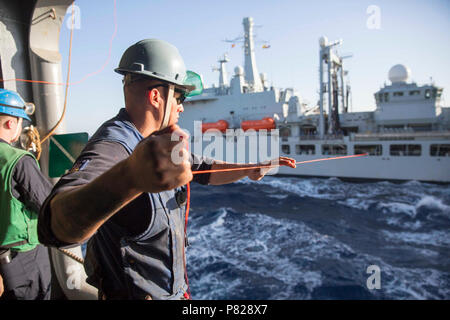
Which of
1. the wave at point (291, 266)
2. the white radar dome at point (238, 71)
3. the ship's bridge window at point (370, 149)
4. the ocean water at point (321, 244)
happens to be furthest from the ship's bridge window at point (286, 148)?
the wave at point (291, 266)

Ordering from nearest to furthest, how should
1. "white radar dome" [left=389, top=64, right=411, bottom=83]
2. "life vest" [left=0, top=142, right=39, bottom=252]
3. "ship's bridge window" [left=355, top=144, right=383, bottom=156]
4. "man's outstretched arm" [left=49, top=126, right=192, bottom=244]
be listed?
"man's outstretched arm" [left=49, top=126, right=192, bottom=244], "life vest" [left=0, top=142, right=39, bottom=252], "ship's bridge window" [left=355, top=144, right=383, bottom=156], "white radar dome" [left=389, top=64, right=411, bottom=83]

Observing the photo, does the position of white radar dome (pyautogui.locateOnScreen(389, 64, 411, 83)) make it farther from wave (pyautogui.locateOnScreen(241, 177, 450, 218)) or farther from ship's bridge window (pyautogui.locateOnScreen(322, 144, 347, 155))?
wave (pyautogui.locateOnScreen(241, 177, 450, 218))

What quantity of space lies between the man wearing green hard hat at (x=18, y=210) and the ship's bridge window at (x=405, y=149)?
59.6ft

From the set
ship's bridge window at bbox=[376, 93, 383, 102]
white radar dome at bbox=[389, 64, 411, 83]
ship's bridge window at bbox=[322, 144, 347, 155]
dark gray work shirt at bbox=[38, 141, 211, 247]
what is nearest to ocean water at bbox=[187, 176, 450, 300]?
ship's bridge window at bbox=[322, 144, 347, 155]

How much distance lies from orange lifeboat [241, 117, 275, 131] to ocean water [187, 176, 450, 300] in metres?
6.17

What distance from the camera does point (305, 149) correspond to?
19.3 m

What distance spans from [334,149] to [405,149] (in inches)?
158

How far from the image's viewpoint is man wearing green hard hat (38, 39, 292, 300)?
0.59 m

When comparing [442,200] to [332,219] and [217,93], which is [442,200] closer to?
[332,219]

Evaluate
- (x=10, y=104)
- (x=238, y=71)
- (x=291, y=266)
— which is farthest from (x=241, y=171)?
(x=238, y=71)

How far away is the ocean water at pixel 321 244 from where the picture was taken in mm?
5223

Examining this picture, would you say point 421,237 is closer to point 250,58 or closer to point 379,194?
point 379,194

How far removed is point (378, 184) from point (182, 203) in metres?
17.3
